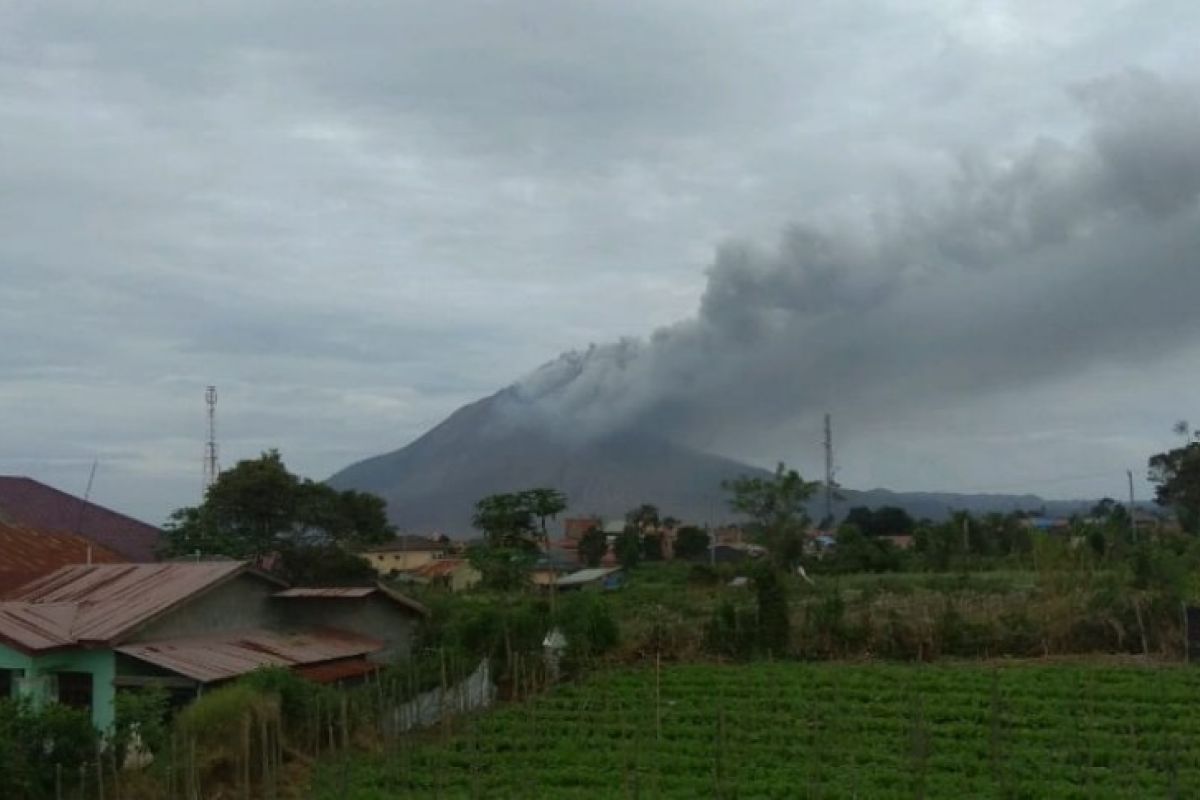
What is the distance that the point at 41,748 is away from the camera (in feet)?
37.3

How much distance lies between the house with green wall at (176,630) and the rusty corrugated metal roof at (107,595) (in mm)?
21

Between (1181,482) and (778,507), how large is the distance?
2210 centimetres

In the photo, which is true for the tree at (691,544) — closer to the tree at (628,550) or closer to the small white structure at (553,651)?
the tree at (628,550)

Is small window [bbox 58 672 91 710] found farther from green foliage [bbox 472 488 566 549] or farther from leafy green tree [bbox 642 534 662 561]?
leafy green tree [bbox 642 534 662 561]

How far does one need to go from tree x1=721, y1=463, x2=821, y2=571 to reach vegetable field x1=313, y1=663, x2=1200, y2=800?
21.3 m

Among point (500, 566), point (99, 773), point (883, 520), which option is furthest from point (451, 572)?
point (883, 520)

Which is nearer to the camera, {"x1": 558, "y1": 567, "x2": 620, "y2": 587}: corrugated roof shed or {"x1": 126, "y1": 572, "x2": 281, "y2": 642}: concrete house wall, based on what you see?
{"x1": 126, "y1": 572, "x2": 281, "y2": 642}: concrete house wall

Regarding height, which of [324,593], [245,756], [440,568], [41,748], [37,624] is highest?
[324,593]

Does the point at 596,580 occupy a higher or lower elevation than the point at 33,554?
lower

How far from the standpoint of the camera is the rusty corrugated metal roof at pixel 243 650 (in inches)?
555

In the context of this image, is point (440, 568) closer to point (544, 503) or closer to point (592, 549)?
point (592, 549)

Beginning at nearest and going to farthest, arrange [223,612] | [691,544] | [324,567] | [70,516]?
[223,612] < [324,567] < [70,516] < [691,544]

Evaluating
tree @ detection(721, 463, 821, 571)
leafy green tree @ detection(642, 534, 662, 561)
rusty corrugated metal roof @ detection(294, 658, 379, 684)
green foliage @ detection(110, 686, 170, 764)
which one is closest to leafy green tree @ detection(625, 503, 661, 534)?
leafy green tree @ detection(642, 534, 662, 561)

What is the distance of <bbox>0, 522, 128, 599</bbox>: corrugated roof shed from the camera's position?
19.4 meters
